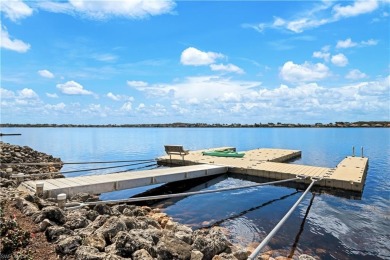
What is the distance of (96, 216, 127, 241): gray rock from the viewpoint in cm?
670

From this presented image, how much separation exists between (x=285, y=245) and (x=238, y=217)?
2798 millimetres

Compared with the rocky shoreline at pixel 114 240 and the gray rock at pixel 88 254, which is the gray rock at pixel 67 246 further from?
the gray rock at pixel 88 254

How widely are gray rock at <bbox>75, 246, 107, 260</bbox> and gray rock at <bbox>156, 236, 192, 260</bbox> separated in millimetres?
1117

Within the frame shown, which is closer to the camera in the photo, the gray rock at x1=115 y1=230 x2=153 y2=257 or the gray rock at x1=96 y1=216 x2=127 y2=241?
the gray rock at x1=115 y1=230 x2=153 y2=257

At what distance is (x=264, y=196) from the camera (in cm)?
1416

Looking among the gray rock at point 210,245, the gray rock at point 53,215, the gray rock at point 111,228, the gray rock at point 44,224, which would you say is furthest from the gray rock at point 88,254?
the gray rock at point 210,245

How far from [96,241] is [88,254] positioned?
33.5 inches

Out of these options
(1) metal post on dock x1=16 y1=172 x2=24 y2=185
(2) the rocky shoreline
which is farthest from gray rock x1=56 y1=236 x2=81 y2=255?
(1) metal post on dock x1=16 y1=172 x2=24 y2=185

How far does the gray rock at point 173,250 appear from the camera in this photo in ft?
19.3

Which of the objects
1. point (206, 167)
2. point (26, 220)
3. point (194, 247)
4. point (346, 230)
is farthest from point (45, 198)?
point (346, 230)

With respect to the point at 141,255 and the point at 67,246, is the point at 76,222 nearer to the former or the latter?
the point at 67,246

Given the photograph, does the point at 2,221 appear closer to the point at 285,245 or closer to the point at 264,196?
the point at 285,245

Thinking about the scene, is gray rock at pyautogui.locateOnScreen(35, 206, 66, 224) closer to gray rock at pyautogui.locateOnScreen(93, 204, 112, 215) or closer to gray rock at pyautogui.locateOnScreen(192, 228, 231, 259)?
gray rock at pyautogui.locateOnScreen(93, 204, 112, 215)

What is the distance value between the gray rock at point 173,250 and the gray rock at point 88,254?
1.12m
